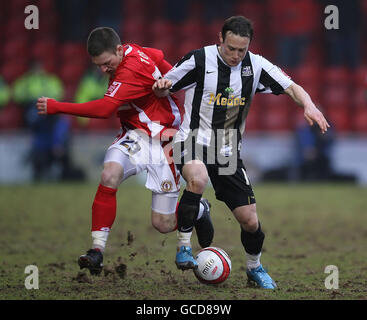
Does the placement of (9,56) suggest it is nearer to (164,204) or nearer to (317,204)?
(317,204)

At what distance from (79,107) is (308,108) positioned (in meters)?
1.71

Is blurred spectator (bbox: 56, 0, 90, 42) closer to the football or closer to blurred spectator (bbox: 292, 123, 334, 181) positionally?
blurred spectator (bbox: 292, 123, 334, 181)

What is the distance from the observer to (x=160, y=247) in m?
7.83

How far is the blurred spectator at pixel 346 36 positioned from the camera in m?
A: 16.5

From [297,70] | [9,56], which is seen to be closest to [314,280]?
[297,70]

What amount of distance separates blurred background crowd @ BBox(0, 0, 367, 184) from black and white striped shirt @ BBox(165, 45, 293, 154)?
1017cm

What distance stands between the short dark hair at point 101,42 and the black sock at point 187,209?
1.23 metres

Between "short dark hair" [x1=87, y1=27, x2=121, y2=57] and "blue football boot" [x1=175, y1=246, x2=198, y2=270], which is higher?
"short dark hair" [x1=87, y1=27, x2=121, y2=57]

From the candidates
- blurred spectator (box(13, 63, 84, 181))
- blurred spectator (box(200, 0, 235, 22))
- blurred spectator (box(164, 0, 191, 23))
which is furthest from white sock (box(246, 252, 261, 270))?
blurred spectator (box(164, 0, 191, 23))

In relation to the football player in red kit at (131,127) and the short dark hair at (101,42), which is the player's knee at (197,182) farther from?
the short dark hair at (101,42)

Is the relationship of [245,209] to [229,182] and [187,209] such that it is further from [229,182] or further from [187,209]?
[187,209]

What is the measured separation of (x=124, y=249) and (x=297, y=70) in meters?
10.0

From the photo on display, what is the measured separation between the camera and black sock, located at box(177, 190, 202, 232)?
546 centimetres

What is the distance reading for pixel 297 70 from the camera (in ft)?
54.8
